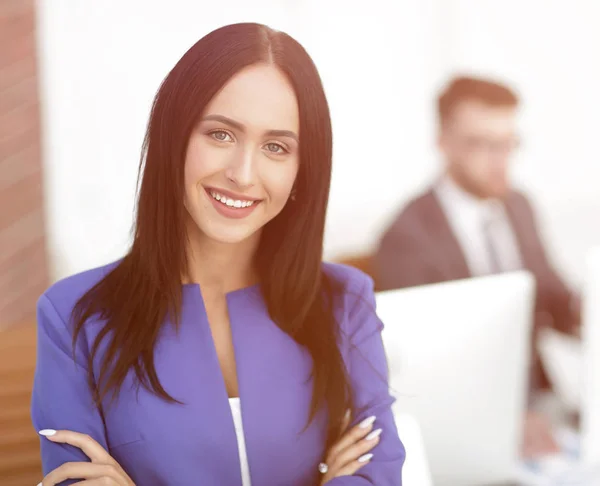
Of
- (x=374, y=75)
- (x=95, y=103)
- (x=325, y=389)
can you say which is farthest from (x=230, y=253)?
(x=374, y=75)

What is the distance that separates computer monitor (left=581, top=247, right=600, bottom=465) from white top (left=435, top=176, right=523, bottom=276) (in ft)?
2.64

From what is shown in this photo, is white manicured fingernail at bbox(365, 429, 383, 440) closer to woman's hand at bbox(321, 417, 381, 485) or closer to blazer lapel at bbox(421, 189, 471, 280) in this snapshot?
woman's hand at bbox(321, 417, 381, 485)

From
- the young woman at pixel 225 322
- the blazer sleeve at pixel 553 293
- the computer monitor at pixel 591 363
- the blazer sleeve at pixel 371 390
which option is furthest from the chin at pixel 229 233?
the blazer sleeve at pixel 553 293

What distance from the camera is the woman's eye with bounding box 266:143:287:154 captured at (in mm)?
911

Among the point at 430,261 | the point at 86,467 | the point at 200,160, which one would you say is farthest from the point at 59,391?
the point at 430,261

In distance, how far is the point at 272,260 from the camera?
3.43ft

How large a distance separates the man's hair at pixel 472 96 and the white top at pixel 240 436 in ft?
5.17

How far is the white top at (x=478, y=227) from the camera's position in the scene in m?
2.08

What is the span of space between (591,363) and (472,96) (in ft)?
4.07

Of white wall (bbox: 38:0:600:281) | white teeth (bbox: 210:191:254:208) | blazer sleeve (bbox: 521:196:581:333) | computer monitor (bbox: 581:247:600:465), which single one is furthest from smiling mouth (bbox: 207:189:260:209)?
blazer sleeve (bbox: 521:196:581:333)

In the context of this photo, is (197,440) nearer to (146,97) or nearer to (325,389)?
(325,389)

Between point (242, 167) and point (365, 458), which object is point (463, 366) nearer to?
point (365, 458)

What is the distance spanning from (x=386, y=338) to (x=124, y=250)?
1.47ft

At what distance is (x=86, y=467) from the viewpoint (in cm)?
87
